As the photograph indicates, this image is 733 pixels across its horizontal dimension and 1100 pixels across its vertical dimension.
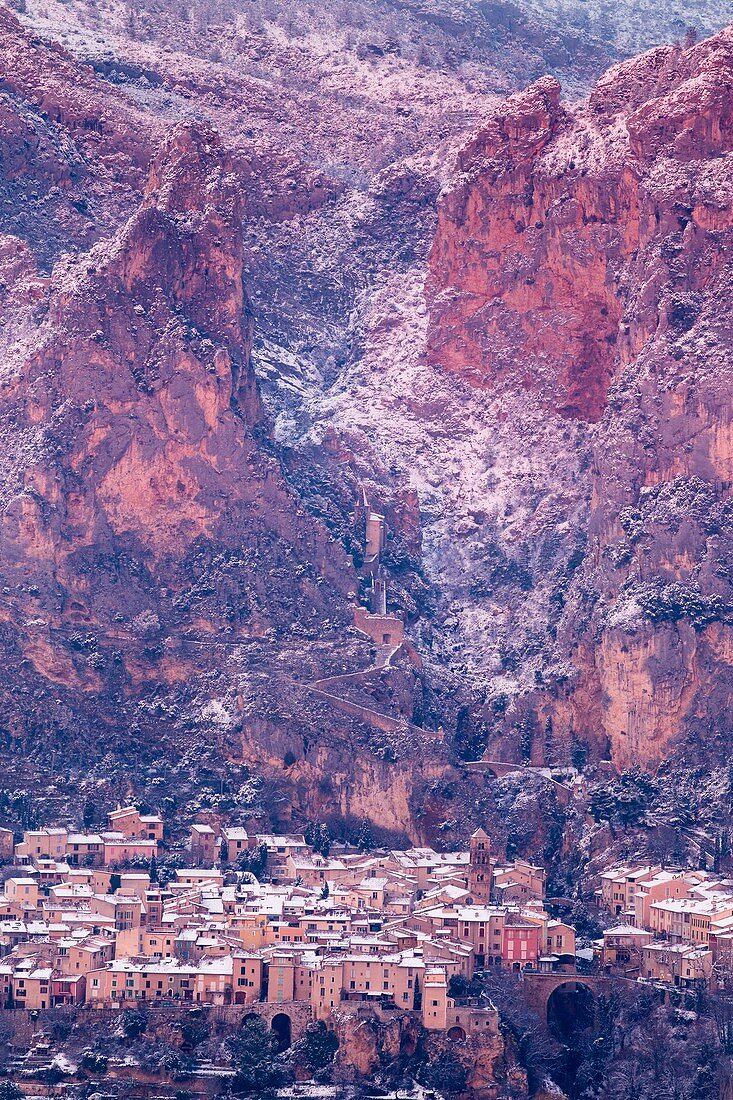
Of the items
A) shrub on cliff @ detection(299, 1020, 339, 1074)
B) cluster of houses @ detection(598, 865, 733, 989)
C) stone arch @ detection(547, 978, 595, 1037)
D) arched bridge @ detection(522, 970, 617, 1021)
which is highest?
cluster of houses @ detection(598, 865, 733, 989)

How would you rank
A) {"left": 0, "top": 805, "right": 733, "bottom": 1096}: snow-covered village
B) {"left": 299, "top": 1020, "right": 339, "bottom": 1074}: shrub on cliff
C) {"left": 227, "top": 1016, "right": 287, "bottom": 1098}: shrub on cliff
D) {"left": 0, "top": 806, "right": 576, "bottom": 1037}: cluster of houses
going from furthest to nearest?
{"left": 0, "top": 806, "right": 576, "bottom": 1037}: cluster of houses < {"left": 0, "top": 805, "right": 733, "bottom": 1096}: snow-covered village < {"left": 299, "top": 1020, "right": 339, "bottom": 1074}: shrub on cliff < {"left": 227, "top": 1016, "right": 287, "bottom": 1098}: shrub on cliff

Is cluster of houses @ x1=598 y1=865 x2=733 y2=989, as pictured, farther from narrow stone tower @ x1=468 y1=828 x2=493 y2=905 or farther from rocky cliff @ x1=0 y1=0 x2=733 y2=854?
rocky cliff @ x1=0 y1=0 x2=733 y2=854

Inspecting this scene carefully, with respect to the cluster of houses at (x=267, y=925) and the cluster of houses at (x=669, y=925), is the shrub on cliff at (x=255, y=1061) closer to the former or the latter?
the cluster of houses at (x=267, y=925)

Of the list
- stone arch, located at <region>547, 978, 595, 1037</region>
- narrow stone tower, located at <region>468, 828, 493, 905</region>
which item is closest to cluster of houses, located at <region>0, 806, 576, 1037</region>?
narrow stone tower, located at <region>468, 828, 493, 905</region>

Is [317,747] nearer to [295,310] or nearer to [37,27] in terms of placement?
[295,310]

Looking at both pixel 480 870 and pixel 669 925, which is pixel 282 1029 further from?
pixel 669 925

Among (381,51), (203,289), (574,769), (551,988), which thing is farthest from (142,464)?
(381,51)

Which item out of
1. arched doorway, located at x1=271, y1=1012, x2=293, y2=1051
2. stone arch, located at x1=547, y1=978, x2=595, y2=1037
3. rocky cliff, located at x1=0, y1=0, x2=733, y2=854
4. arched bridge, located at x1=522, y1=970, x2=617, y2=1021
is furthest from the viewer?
rocky cliff, located at x1=0, y1=0, x2=733, y2=854
